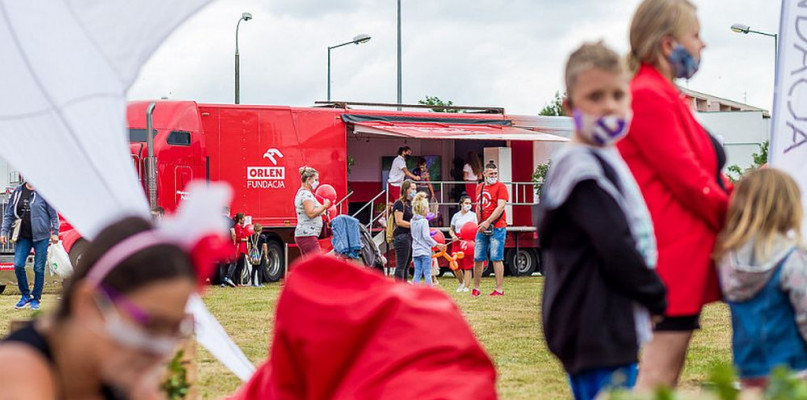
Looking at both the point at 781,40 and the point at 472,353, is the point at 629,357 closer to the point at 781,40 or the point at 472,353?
the point at 472,353

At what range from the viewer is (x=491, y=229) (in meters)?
15.4

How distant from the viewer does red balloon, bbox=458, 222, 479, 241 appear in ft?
58.7

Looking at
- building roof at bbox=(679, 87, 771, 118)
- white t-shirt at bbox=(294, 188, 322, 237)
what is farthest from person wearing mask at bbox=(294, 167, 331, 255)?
building roof at bbox=(679, 87, 771, 118)

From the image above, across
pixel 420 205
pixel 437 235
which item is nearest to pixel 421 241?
pixel 420 205

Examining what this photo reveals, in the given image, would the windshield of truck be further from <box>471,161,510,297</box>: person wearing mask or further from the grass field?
<box>471,161,510,297</box>: person wearing mask

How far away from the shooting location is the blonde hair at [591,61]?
363 cm

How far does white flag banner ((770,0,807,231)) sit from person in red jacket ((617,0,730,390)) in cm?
172

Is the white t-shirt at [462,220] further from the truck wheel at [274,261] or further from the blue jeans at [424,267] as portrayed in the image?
the truck wheel at [274,261]

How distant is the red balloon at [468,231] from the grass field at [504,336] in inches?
33.0

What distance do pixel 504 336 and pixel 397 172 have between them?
11.7m

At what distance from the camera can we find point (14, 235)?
13.6 m

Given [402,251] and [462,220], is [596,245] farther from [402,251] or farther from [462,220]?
[462,220]

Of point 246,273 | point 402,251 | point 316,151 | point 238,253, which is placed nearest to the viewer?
point 402,251

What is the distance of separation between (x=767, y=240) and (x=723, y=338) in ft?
20.1
